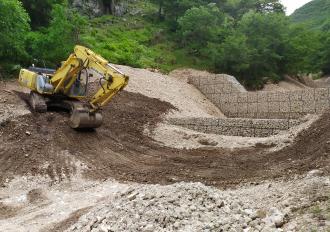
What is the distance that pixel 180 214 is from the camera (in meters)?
7.74

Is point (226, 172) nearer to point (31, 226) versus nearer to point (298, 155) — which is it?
point (298, 155)

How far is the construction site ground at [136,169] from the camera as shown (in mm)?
8133

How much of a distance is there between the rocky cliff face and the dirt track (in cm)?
2513

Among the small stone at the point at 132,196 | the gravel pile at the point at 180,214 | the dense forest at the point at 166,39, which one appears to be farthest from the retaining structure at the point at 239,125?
the small stone at the point at 132,196

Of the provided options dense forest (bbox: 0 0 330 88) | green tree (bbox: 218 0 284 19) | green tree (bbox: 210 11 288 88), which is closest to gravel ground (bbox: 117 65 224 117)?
dense forest (bbox: 0 0 330 88)

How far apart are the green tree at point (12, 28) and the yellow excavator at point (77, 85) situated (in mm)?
3634

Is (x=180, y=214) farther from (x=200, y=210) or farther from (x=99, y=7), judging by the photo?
(x=99, y=7)

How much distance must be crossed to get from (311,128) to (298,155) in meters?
2.24

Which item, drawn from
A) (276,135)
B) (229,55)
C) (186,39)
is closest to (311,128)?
(276,135)

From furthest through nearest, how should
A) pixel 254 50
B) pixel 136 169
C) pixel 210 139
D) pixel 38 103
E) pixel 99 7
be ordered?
pixel 99 7 → pixel 254 50 → pixel 210 139 → pixel 38 103 → pixel 136 169

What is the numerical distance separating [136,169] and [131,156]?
1524 mm

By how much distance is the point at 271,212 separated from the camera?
7.70m

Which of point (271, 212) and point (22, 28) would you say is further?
point (22, 28)

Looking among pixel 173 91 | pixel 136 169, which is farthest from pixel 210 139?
pixel 173 91
